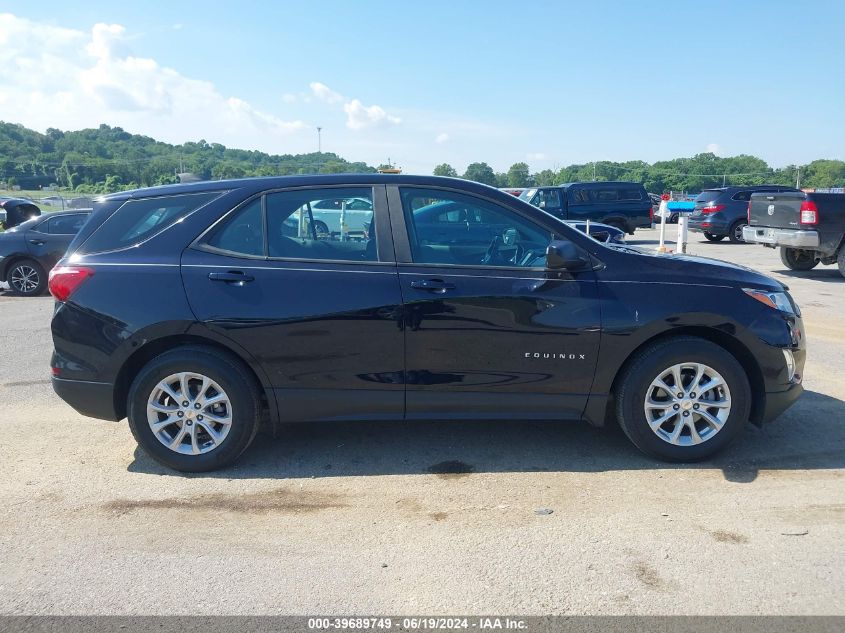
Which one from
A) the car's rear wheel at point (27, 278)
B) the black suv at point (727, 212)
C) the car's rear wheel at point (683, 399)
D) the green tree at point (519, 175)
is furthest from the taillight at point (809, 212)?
the green tree at point (519, 175)

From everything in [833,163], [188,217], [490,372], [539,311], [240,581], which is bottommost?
[240,581]

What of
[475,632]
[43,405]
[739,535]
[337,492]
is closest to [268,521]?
[337,492]

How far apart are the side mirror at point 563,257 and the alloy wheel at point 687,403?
866 mm

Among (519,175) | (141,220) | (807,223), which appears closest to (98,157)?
(519,175)

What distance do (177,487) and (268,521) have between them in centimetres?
80

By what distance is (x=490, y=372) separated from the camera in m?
4.29

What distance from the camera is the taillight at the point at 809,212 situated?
1230 cm

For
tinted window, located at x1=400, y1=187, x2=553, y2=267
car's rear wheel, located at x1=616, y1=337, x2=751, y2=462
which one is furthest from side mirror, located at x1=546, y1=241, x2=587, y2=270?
car's rear wheel, located at x1=616, y1=337, x2=751, y2=462

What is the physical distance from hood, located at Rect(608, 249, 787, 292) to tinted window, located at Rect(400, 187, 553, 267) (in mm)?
630

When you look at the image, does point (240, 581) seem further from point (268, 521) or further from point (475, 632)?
point (475, 632)

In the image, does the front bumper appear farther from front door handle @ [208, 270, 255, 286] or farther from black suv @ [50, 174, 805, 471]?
front door handle @ [208, 270, 255, 286]

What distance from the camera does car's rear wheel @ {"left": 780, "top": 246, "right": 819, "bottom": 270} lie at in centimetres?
1385

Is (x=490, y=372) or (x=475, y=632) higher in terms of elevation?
(x=490, y=372)

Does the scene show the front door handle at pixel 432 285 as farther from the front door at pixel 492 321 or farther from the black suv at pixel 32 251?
the black suv at pixel 32 251
